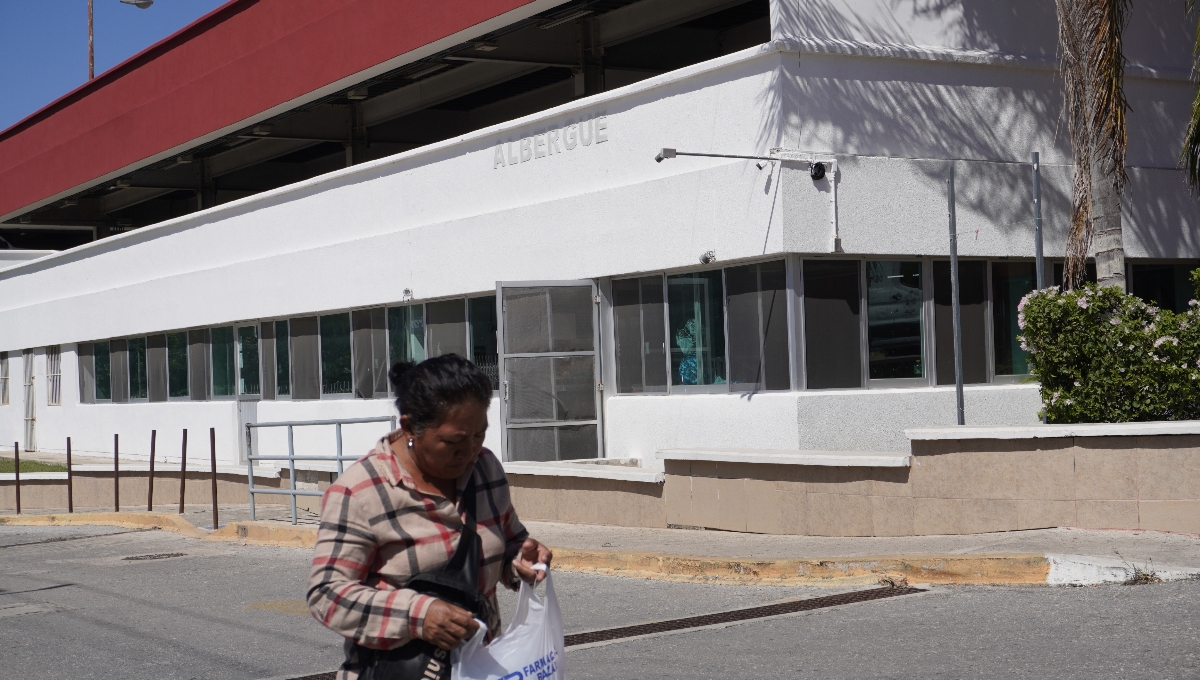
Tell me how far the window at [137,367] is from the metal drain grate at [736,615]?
75.0 feet

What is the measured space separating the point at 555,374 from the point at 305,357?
25.8 ft

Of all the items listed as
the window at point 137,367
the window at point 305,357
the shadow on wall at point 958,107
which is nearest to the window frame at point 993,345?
the shadow on wall at point 958,107

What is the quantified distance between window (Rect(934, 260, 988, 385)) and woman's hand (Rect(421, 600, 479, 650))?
43.5 feet

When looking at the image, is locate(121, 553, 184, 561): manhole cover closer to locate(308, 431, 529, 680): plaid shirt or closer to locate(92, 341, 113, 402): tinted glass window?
locate(308, 431, 529, 680): plaid shirt

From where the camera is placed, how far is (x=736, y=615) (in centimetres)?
934

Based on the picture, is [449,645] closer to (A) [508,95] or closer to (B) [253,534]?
(B) [253,534]

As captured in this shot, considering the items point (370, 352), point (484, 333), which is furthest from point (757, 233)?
point (370, 352)

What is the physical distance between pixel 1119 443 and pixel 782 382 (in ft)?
16.4

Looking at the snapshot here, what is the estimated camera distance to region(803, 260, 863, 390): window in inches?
602

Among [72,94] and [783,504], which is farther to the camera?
[72,94]

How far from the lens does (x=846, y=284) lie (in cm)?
1552

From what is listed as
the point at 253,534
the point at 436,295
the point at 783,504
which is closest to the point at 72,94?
the point at 436,295

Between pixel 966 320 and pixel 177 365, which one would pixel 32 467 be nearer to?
pixel 177 365

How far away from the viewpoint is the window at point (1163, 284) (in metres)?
18.0
